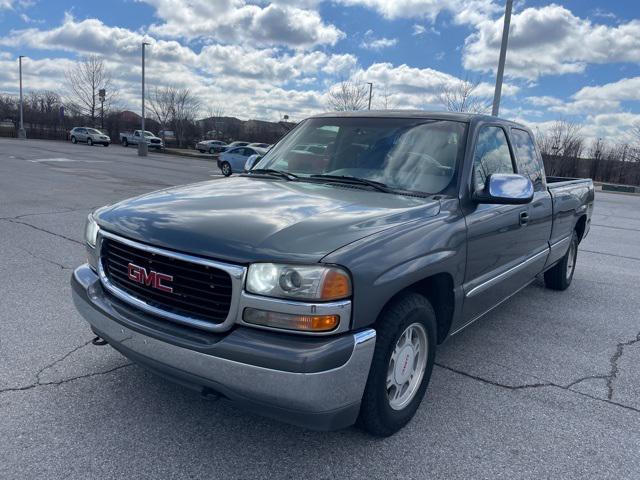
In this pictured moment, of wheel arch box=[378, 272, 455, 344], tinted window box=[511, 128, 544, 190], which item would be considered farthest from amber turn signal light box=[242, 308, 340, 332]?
tinted window box=[511, 128, 544, 190]

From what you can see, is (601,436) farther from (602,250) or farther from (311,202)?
(602,250)

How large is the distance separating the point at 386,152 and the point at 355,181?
353mm

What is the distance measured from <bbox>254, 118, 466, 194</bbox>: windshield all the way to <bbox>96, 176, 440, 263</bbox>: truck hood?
271 millimetres

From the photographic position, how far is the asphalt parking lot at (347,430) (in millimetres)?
2627

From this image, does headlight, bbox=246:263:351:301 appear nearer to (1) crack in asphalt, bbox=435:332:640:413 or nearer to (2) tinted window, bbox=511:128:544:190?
(1) crack in asphalt, bbox=435:332:640:413

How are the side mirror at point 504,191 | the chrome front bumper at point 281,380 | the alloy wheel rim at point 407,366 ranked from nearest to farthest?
the chrome front bumper at point 281,380 < the alloy wheel rim at point 407,366 < the side mirror at point 504,191

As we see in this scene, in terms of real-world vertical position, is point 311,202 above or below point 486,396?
above

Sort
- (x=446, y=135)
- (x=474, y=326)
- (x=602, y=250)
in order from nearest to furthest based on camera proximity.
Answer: (x=446, y=135)
(x=474, y=326)
(x=602, y=250)

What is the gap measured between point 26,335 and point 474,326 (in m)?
3.70

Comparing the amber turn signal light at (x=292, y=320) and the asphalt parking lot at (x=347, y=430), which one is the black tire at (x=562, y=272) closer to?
the asphalt parking lot at (x=347, y=430)

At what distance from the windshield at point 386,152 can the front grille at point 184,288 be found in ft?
5.00

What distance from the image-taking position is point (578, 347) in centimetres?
439

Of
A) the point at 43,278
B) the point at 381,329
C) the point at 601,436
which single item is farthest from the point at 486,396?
the point at 43,278

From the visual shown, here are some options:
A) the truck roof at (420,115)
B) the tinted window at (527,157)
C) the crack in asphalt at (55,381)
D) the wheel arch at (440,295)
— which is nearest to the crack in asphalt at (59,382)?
the crack in asphalt at (55,381)
